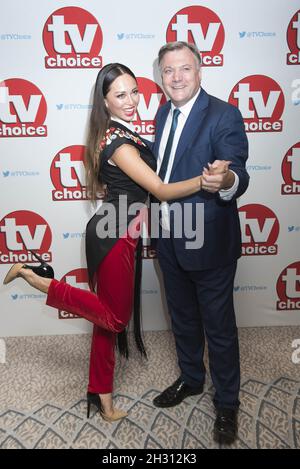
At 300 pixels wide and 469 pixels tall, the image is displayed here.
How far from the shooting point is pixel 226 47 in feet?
7.87

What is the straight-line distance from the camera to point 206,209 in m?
1.74

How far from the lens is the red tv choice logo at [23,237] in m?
2.63

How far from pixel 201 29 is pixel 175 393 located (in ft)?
6.21

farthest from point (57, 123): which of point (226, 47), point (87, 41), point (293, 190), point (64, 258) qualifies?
point (293, 190)

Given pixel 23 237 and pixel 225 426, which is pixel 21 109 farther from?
pixel 225 426

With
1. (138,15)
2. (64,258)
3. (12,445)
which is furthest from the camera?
(64,258)

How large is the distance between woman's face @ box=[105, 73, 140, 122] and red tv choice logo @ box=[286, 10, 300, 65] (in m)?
1.13

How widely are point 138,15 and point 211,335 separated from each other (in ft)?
5.58

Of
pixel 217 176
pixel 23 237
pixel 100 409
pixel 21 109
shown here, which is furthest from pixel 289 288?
pixel 21 109

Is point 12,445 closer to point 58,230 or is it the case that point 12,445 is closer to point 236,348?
point 236,348

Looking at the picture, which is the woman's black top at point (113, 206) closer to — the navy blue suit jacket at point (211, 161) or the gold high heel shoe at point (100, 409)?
the navy blue suit jacket at point (211, 161)

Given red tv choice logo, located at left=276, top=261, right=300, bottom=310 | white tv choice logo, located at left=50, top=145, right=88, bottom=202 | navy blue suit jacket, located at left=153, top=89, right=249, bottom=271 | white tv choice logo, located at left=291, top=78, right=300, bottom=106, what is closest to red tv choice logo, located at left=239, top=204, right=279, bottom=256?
red tv choice logo, located at left=276, top=261, right=300, bottom=310

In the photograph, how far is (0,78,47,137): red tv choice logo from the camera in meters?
2.41

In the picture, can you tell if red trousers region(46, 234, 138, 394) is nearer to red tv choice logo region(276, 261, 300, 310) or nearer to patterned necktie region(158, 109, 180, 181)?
patterned necktie region(158, 109, 180, 181)
